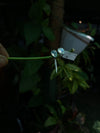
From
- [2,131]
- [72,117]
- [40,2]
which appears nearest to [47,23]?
[40,2]

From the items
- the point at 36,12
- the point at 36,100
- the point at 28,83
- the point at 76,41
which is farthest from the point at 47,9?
the point at 36,100

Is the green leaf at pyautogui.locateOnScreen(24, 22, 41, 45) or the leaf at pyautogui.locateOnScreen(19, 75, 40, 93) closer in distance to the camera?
the green leaf at pyautogui.locateOnScreen(24, 22, 41, 45)

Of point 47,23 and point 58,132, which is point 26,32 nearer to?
point 47,23

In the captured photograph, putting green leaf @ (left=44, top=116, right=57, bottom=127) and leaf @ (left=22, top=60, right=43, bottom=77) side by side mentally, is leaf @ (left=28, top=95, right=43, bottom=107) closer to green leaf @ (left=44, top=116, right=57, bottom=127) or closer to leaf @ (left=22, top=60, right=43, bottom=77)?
green leaf @ (left=44, top=116, right=57, bottom=127)

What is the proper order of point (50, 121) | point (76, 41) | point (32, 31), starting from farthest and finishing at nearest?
point (50, 121) < point (32, 31) < point (76, 41)

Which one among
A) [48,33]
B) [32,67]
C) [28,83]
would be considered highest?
[48,33]

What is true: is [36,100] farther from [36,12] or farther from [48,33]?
[36,12]

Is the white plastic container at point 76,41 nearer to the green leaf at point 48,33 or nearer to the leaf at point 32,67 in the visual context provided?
the green leaf at point 48,33

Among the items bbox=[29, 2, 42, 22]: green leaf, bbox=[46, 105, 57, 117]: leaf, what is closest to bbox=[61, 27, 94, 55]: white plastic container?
bbox=[29, 2, 42, 22]: green leaf
